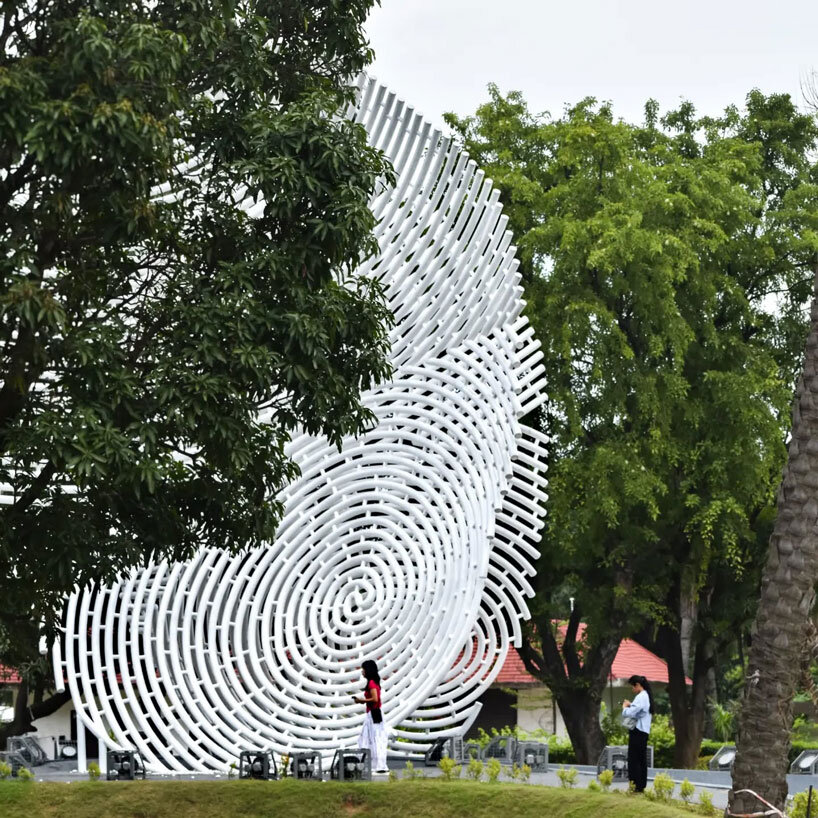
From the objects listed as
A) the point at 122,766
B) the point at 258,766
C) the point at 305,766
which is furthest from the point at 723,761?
the point at 122,766

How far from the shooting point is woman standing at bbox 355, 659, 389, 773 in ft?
56.9

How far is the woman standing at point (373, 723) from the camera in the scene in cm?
1734

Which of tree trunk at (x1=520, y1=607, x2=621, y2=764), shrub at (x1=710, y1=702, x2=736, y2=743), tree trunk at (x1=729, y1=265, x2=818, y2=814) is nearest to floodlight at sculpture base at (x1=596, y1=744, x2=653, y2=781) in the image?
tree trunk at (x1=520, y1=607, x2=621, y2=764)

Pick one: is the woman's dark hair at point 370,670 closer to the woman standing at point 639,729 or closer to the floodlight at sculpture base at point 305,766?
the floodlight at sculpture base at point 305,766

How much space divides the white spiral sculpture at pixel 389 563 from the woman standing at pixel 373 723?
1.05 metres

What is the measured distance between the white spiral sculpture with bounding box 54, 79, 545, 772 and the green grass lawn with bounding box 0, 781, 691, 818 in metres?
1.96

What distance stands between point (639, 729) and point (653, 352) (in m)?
9.55

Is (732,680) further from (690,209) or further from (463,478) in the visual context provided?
(463,478)

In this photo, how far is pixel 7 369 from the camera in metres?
11.8

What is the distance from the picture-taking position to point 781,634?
9.48m

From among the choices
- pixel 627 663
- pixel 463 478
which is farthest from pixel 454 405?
pixel 627 663

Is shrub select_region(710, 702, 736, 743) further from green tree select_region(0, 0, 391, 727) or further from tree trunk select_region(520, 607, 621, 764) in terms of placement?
green tree select_region(0, 0, 391, 727)

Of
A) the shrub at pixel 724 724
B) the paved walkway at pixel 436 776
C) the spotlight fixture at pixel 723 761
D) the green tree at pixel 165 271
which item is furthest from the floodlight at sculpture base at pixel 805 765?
the shrub at pixel 724 724

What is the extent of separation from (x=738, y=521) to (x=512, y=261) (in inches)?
257
